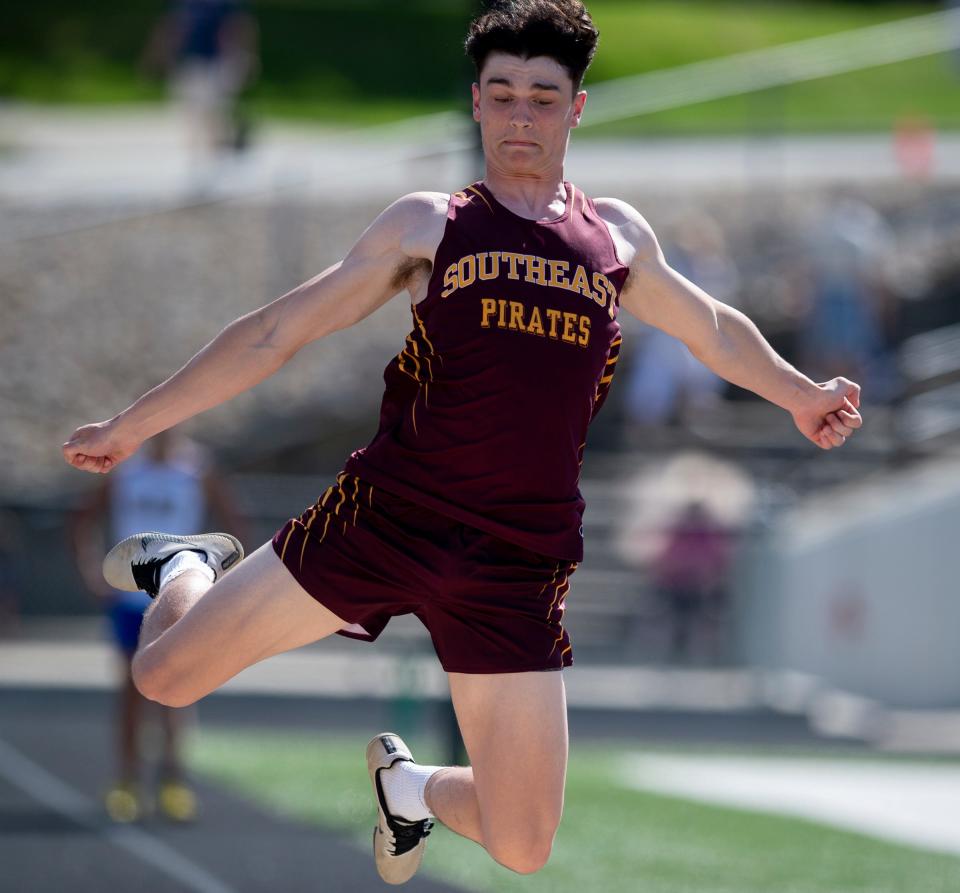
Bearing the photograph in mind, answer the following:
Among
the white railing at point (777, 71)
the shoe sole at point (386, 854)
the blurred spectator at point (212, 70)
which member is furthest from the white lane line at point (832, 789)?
the blurred spectator at point (212, 70)

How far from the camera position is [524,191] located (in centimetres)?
541

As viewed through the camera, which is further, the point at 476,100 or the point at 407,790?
the point at 407,790

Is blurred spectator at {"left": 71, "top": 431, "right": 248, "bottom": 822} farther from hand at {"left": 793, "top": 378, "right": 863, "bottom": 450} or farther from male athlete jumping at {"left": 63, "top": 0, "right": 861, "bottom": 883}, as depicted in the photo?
hand at {"left": 793, "top": 378, "right": 863, "bottom": 450}

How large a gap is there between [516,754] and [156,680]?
40.5 inches

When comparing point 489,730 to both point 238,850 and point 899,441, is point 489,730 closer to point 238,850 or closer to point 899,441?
point 238,850

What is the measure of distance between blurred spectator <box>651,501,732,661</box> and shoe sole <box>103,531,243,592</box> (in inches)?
357

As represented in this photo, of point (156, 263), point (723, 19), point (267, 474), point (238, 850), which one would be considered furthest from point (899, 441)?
point (723, 19)

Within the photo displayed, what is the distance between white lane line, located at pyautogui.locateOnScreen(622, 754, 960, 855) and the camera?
10711mm

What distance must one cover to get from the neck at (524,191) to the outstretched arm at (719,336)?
249 mm

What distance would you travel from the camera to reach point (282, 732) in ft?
45.5

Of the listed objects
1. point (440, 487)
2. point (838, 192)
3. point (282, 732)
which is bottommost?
point (282, 732)

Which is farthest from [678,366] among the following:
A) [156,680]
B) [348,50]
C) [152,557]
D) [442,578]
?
[348,50]

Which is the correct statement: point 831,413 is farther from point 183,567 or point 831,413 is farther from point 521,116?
point 183,567

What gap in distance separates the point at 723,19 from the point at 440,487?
98.9ft
